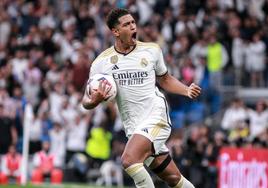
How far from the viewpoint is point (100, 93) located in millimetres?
11578

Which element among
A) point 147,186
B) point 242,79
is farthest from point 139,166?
point 242,79

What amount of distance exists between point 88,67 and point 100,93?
568 inches

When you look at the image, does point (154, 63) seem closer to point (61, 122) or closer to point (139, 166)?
point (139, 166)

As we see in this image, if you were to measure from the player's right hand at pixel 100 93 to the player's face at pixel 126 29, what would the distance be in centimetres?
70

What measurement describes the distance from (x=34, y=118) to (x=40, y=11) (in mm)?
5390

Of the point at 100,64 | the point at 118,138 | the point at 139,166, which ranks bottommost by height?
the point at 118,138

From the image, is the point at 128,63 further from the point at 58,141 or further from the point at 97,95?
the point at 58,141

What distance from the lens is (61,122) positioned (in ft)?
80.3

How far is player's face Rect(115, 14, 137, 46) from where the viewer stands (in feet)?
39.5

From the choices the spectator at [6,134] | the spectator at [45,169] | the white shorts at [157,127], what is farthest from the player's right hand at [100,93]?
the spectator at [6,134]

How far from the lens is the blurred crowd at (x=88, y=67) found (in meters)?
23.0

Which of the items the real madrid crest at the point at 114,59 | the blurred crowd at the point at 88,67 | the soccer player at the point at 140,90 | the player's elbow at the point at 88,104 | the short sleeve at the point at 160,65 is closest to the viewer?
the player's elbow at the point at 88,104

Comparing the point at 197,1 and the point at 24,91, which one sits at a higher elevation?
the point at 197,1

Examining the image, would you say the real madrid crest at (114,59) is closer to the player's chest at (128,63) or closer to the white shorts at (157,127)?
the player's chest at (128,63)
